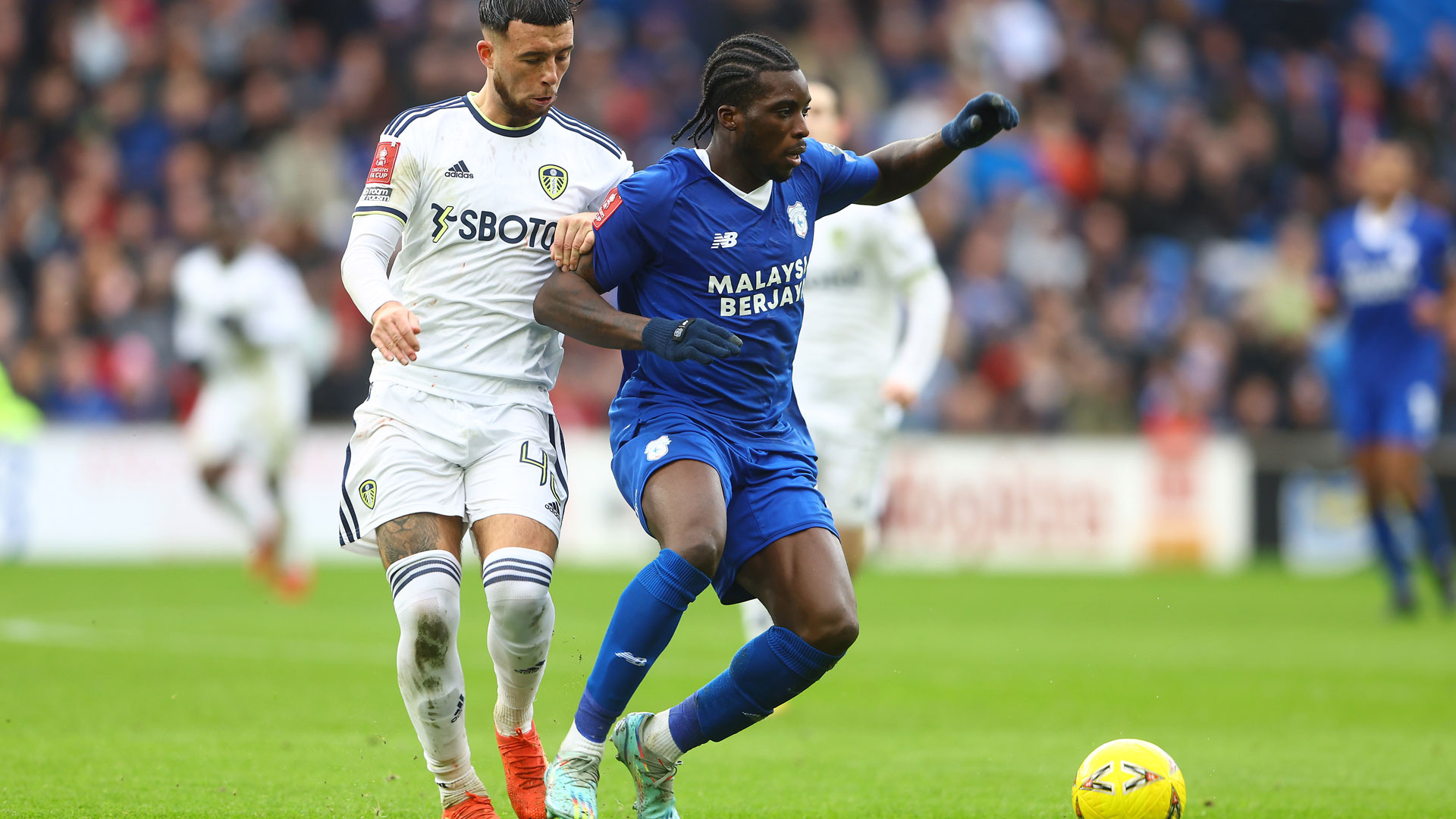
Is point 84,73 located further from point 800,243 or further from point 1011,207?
point 800,243

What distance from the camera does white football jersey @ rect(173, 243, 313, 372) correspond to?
13445 millimetres

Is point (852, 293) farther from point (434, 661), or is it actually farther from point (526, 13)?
point (434, 661)

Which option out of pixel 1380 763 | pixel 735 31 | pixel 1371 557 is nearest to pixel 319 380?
pixel 735 31

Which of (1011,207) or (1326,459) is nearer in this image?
(1326,459)

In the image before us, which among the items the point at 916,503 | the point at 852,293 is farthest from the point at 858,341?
the point at 916,503

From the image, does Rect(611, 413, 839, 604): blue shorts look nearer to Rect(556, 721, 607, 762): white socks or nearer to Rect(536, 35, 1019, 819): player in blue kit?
Rect(536, 35, 1019, 819): player in blue kit

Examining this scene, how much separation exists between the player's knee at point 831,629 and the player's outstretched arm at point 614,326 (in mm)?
810

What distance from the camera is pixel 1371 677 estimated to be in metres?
9.58

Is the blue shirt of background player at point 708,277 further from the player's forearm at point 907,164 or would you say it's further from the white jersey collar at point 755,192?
the player's forearm at point 907,164

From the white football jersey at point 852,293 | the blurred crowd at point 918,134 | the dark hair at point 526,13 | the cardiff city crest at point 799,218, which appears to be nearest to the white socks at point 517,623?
the cardiff city crest at point 799,218

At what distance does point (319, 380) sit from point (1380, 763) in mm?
13808

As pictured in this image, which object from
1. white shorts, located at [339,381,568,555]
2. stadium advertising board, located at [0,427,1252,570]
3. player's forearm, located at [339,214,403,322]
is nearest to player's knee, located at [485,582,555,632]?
white shorts, located at [339,381,568,555]

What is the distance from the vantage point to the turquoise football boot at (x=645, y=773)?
16.6ft

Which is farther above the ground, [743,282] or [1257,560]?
[743,282]
